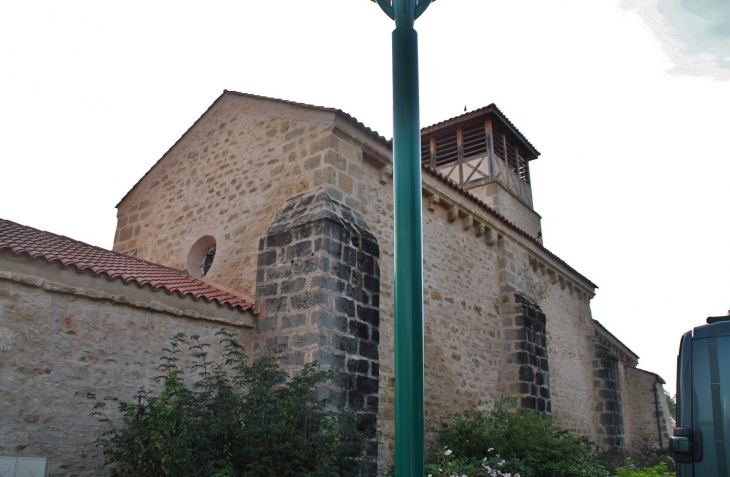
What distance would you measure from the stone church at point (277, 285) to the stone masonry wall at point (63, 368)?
14mm

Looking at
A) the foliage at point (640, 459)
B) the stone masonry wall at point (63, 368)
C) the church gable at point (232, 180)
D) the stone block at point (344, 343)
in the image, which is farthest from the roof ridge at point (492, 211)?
the stone masonry wall at point (63, 368)

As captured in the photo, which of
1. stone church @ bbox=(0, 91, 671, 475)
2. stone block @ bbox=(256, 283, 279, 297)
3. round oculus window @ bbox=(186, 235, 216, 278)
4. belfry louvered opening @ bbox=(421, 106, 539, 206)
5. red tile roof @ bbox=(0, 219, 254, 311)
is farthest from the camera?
belfry louvered opening @ bbox=(421, 106, 539, 206)

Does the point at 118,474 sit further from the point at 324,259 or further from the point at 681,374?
the point at 681,374

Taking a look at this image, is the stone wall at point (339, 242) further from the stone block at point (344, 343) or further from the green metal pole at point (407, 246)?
the green metal pole at point (407, 246)

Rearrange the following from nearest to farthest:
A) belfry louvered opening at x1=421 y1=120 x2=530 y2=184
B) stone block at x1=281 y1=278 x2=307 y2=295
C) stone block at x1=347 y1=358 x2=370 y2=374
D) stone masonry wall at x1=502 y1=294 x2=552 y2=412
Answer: stone block at x1=347 y1=358 x2=370 y2=374, stone block at x1=281 y1=278 x2=307 y2=295, stone masonry wall at x1=502 y1=294 x2=552 y2=412, belfry louvered opening at x1=421 y1=120 x2=530 y2=184

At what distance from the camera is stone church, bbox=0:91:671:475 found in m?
5.59

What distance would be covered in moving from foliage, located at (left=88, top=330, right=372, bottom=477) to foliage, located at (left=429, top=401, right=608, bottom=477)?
2450 mm

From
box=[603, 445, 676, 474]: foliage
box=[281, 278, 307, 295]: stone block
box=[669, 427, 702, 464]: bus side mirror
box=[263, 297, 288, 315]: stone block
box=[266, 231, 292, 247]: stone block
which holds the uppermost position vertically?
box=[266, 231, 292, 247]: stone block

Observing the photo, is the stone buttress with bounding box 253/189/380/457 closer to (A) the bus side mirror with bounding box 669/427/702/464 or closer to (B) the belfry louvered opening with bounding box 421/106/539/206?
(A) the bus side mirror with bounding box 669/427/702/464

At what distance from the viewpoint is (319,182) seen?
7688 millimetres

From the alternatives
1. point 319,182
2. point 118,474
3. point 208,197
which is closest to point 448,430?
point 319,182

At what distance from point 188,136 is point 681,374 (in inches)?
353

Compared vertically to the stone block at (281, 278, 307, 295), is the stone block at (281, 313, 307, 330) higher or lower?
lower

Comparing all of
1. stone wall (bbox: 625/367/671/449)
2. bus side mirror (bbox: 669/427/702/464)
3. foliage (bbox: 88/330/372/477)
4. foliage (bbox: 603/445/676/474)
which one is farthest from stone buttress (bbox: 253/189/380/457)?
stone wall (bbox: 625/367/671/449)
